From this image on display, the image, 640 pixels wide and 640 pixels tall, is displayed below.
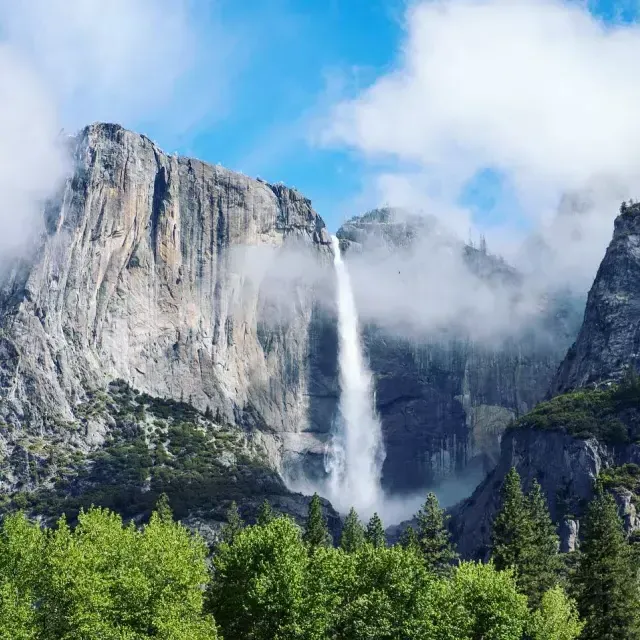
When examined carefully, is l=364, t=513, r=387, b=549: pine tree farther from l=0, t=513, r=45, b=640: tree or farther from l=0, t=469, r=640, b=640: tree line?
l=0, t=513, r=45, b=640: tree

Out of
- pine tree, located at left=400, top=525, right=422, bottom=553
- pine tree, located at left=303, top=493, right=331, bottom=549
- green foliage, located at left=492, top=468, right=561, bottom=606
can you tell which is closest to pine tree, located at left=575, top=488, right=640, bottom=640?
green foliage, located at left=492, top=468, right=561, bottom=606

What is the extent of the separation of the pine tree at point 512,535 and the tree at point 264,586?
27.5 metres

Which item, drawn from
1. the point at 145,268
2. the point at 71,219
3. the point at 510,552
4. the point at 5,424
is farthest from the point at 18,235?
the point at 510,552

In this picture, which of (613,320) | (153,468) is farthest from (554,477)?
(153,468)

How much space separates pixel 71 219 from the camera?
18938 centimetres

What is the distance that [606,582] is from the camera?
79938 mm

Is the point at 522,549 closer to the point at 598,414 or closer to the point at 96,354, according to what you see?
the point at 598,414

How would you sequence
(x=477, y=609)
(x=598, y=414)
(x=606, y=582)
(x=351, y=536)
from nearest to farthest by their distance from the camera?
(x=477, y=609) → (x=606, y=582) → (x=351, y=536) → (x=598, y=414)

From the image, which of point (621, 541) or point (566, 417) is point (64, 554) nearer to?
point (621, 541)

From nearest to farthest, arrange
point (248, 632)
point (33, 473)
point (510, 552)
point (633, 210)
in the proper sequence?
point (248, 632)
point (510, 552)
point (33, 473)
point (633, 210)

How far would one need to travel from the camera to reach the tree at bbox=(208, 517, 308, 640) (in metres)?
62.2

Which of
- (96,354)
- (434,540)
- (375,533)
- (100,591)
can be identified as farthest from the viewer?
(96,354)

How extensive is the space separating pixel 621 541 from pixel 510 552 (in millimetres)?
10588

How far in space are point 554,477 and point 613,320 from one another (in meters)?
40.1
